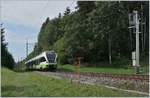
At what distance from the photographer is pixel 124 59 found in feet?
238

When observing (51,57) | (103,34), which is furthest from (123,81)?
(103,34)

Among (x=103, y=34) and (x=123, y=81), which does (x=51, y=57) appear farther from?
(x=123, y=81)

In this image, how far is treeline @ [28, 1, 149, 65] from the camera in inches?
2931

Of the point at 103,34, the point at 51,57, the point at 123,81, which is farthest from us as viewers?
the point at 103,34

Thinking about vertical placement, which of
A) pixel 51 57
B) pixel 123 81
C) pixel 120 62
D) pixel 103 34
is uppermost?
pixel 103 34

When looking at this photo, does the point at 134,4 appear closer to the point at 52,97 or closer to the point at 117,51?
the point at 117,51

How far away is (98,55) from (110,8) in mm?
8439

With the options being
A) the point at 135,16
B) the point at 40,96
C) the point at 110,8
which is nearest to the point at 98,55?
the point at 110,8

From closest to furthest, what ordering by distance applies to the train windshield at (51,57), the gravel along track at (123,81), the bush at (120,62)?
the gravel along track at (123,81) < the train windshield at (51,57) < the bush at (120,62)

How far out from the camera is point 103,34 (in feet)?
243

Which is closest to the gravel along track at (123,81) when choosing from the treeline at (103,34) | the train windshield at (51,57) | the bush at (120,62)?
the train windshield at (51,57)

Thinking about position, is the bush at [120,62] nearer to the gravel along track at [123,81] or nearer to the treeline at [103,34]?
the treeline at [103,34]

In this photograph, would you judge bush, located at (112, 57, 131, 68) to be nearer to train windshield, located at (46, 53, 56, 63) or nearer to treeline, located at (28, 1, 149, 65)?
treeline, located at (28, 1, 149, 65)

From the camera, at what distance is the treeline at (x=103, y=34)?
74438 mm
